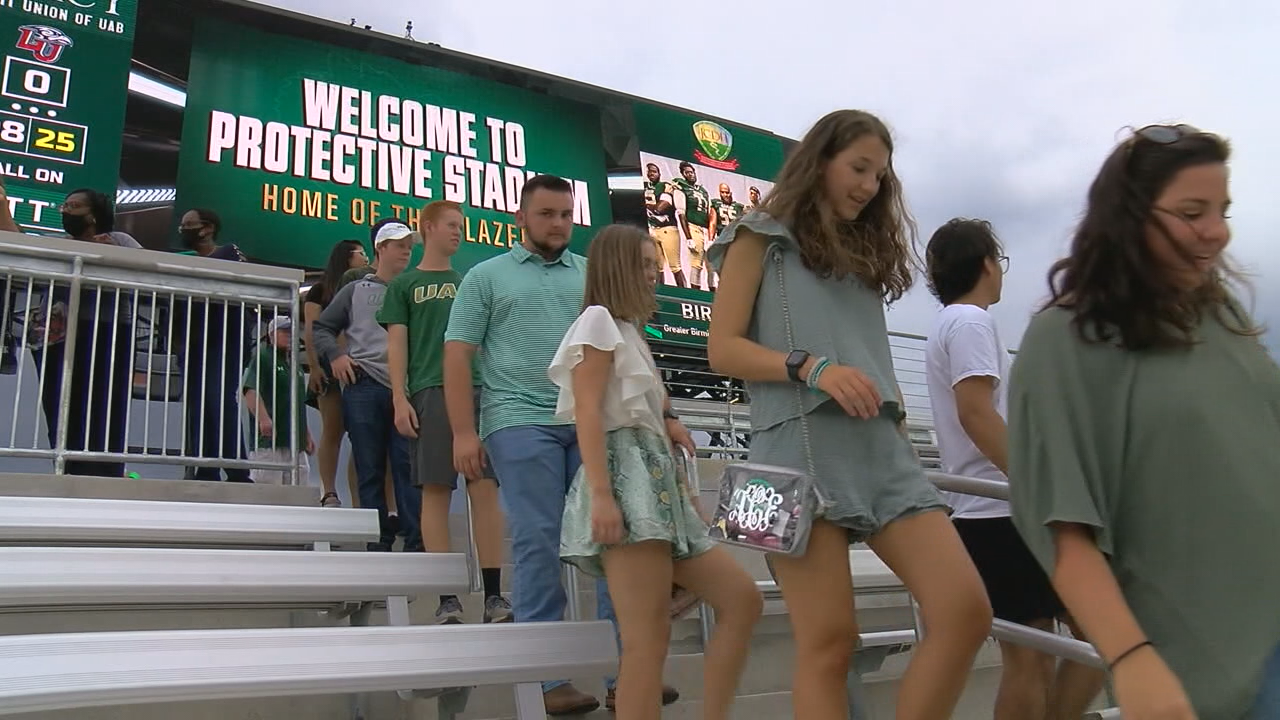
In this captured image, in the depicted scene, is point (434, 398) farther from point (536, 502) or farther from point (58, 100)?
point (58, 100)

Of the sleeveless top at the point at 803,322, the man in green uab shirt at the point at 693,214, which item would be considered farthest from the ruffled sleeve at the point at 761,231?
the man in green uab shirt at the point at 693,214

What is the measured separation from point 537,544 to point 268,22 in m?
8.01

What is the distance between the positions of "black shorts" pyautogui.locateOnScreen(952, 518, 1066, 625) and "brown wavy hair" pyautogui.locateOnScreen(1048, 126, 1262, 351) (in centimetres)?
138

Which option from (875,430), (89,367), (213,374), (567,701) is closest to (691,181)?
(213,374)

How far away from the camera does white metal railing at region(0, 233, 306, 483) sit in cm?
433

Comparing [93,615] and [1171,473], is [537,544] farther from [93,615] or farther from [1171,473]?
[1171,473]

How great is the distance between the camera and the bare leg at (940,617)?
1.89 meters

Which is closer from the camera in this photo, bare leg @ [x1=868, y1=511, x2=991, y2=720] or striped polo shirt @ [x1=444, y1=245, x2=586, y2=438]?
bare leg @ [x1=868, y1=511, x2=991, y2=720]

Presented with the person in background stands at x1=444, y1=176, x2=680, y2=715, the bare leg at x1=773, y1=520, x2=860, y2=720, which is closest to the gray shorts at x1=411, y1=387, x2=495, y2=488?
the person in background stands at x1=444, y1=176, x2=680, y2=715

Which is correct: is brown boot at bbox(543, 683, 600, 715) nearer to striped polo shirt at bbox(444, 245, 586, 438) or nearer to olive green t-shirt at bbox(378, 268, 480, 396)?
striped polo shirt at bbox(444, 245, 586, 438)

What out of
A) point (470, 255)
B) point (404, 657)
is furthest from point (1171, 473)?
point (470, 255)

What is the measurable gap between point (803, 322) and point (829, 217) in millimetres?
263

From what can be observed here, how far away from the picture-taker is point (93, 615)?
3.07 m

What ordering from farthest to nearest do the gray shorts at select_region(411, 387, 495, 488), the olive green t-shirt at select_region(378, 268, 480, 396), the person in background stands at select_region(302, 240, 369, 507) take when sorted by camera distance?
the person in background stands at select_region(302, 240, 369, 507)
the olive green t-shirt at select_region(378, 268, 480, 396)
the gray shorts at select_region(411, 387, 495, 488)
